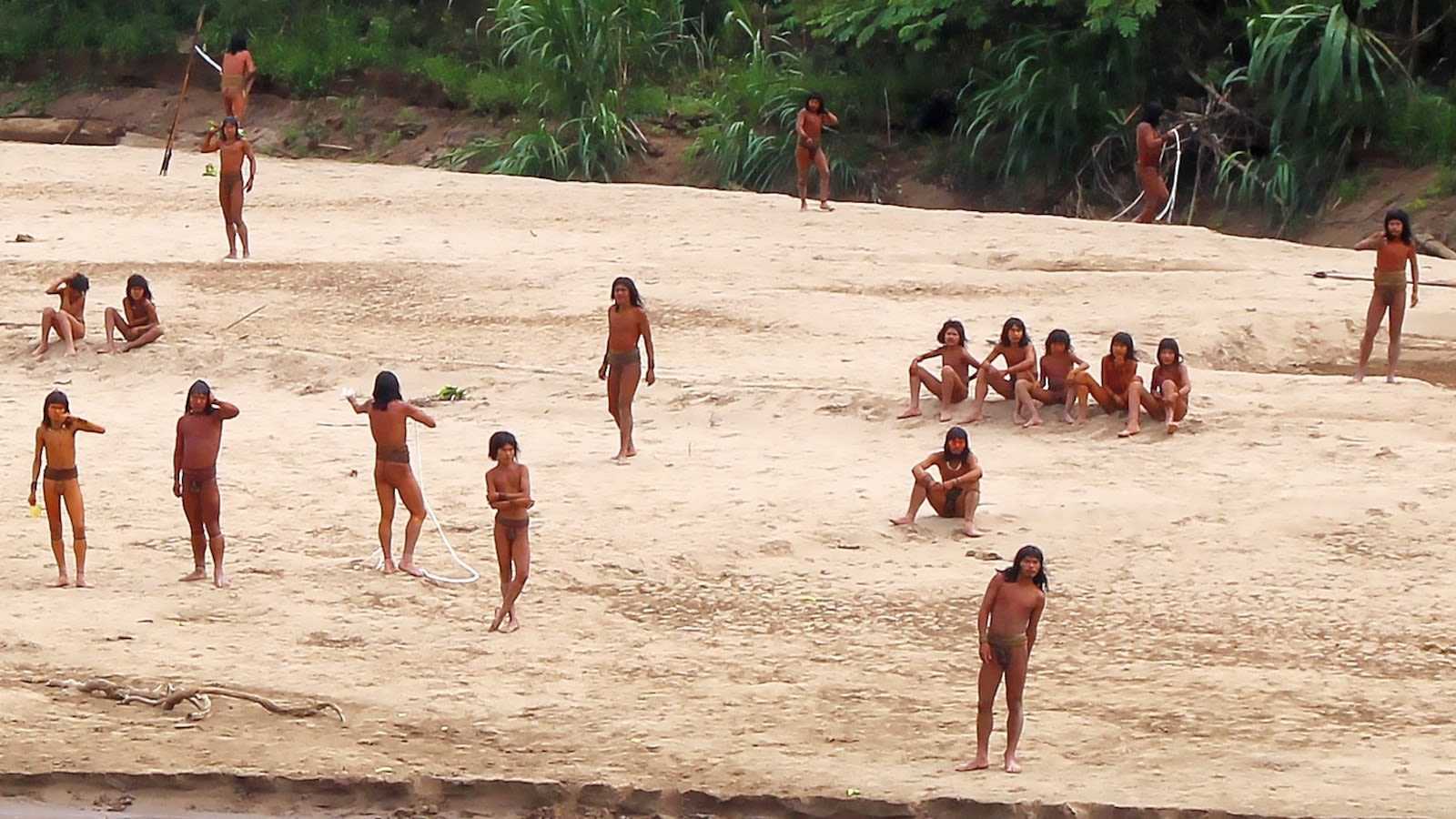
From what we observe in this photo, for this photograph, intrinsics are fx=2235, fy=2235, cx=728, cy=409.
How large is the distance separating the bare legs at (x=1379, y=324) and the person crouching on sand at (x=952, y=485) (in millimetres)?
3863

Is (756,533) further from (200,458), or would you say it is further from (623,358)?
(200,458)

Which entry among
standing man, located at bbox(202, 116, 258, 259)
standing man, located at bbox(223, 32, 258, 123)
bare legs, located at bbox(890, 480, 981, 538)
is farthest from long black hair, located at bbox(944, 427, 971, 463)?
standing man, located at bbox(223, 32, 258, 123)

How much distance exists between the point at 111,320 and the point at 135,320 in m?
0.17

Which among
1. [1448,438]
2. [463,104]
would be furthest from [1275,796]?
[463,104]

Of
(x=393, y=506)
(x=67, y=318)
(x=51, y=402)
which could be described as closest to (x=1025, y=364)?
(x=393, y=506)

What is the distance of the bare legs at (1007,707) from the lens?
26.3 ft

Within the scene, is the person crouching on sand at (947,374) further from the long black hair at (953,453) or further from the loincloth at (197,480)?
the loincloth at (197,480)

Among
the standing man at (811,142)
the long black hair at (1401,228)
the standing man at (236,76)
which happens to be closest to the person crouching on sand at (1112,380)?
the long black hair at (1401,228)

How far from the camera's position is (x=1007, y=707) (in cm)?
838

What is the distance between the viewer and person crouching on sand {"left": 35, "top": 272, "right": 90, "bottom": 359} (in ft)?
50.5

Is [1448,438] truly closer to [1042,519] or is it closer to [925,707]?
[1042,519]

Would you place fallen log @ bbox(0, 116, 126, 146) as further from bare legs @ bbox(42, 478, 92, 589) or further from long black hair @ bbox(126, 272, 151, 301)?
bare legs @ bbox(42, 478, 92, 589)

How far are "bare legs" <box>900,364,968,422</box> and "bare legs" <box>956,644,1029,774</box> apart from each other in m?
5.18

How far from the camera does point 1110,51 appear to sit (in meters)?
22.6
